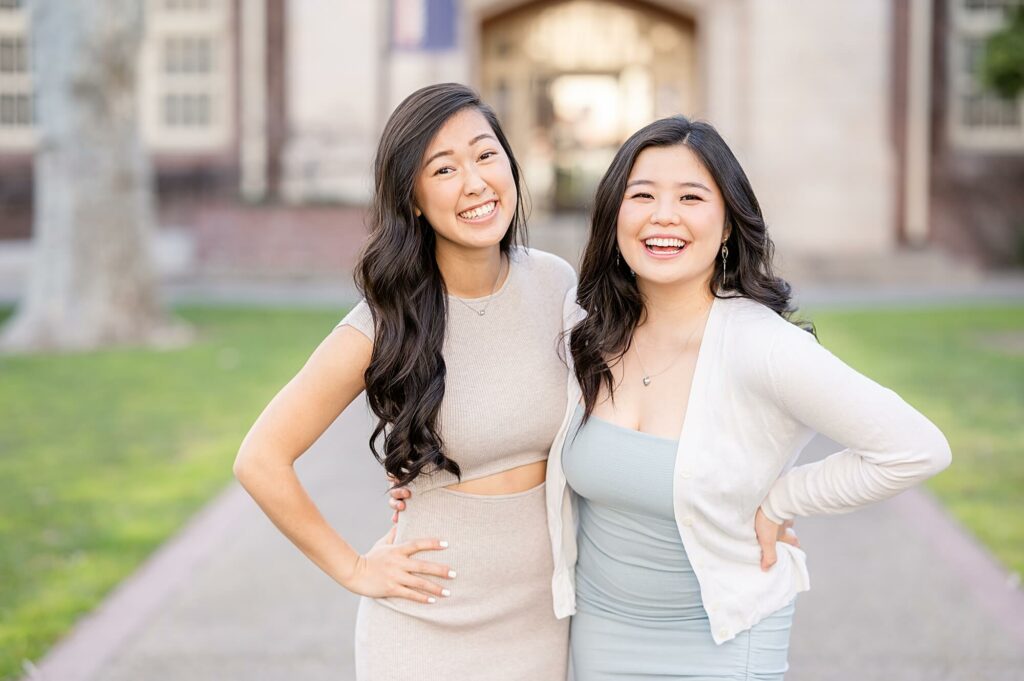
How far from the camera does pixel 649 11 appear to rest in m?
21.1

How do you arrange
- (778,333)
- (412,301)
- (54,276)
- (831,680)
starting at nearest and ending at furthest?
1. (778,333)
2. (412,301)
3. (831,680)
4. (54,276)

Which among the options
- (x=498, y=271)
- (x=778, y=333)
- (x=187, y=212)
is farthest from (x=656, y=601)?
(x=187, y=212)

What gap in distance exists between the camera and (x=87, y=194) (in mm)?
12195

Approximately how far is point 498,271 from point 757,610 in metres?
0.92

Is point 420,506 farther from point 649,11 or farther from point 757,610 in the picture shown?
point 649,11

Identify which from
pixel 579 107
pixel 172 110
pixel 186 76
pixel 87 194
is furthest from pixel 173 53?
pixel 87 194

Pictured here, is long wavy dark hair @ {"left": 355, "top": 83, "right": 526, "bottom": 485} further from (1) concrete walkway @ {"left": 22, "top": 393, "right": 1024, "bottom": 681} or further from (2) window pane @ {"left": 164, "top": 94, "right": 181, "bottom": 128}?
(2) window pane @ {"left": 164, "top": 94, "right": 181, "bottom": 128}

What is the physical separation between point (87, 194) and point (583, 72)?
35.8ft

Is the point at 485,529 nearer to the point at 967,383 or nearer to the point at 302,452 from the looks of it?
the point at 302,452

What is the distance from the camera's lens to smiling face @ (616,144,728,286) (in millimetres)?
2625

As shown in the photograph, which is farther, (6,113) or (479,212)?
(6,113)

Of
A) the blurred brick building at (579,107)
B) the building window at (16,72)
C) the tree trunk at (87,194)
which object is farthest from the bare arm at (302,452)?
the building window at (16,72)

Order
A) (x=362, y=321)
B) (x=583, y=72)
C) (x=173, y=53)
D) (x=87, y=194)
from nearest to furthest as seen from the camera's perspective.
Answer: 1. (x=362, y=321)
2. (x=87, y=194)
3. (x=173, y=53)
4. (x=583, y=72)

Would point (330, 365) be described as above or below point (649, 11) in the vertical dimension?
below
